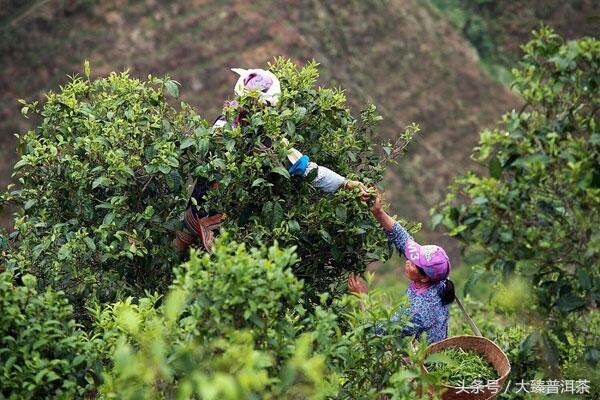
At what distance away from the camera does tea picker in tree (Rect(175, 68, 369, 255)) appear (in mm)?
4426

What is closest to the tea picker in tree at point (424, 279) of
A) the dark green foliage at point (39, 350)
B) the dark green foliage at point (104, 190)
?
the dark green foliage at point (104, 190)

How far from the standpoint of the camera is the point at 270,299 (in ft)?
11.1

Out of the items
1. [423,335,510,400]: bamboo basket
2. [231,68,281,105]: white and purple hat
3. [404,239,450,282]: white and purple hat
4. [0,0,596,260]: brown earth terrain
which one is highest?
[231,68,281,105]: white and purple hat

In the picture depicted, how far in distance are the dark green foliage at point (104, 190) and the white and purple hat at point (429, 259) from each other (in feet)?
4.05

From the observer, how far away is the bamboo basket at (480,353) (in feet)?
14.0

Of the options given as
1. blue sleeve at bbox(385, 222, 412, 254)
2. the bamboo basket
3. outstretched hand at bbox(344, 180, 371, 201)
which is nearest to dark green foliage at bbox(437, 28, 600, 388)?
the bamboo basket

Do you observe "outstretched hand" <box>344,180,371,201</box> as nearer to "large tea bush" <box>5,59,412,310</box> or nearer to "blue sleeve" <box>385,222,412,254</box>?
"large tea bush" <box>5,59,412,310</box>

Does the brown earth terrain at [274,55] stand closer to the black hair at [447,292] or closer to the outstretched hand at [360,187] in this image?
the black hair at [447,292]

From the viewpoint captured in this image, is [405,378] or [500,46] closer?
[405,378]

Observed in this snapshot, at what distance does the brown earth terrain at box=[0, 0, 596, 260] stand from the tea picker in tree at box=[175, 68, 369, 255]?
22.3ft

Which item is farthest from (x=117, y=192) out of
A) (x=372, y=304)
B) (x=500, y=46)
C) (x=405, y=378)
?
(x=500, y=46)

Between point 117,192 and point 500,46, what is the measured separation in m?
11.6

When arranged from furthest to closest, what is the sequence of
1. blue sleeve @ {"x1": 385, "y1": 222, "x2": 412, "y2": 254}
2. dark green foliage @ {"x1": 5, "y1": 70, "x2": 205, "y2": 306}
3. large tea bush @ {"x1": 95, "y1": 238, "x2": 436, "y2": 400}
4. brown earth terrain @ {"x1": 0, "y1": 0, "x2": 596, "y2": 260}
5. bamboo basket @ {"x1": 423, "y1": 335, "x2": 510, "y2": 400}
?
brown earth terrain @ {"x1": 0, "y1": 0, "x2": 596, "y2": 260} → blue sleeve @ {"x1": 385, "y1": 222, "x2": 412, "y2": 254} → dark green foliage @ {"x1": 5, "y1": 70, "x2": 205, "y2": 306} → bamboo basket @ {"x1": 423, "y1": 335, "x2": 510, "y2": 400} → large tea bush @ {"x1": 95, "y1": 238, "x2": 436, "y2": 400}

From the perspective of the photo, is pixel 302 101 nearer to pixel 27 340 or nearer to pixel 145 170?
pixel 145 170
